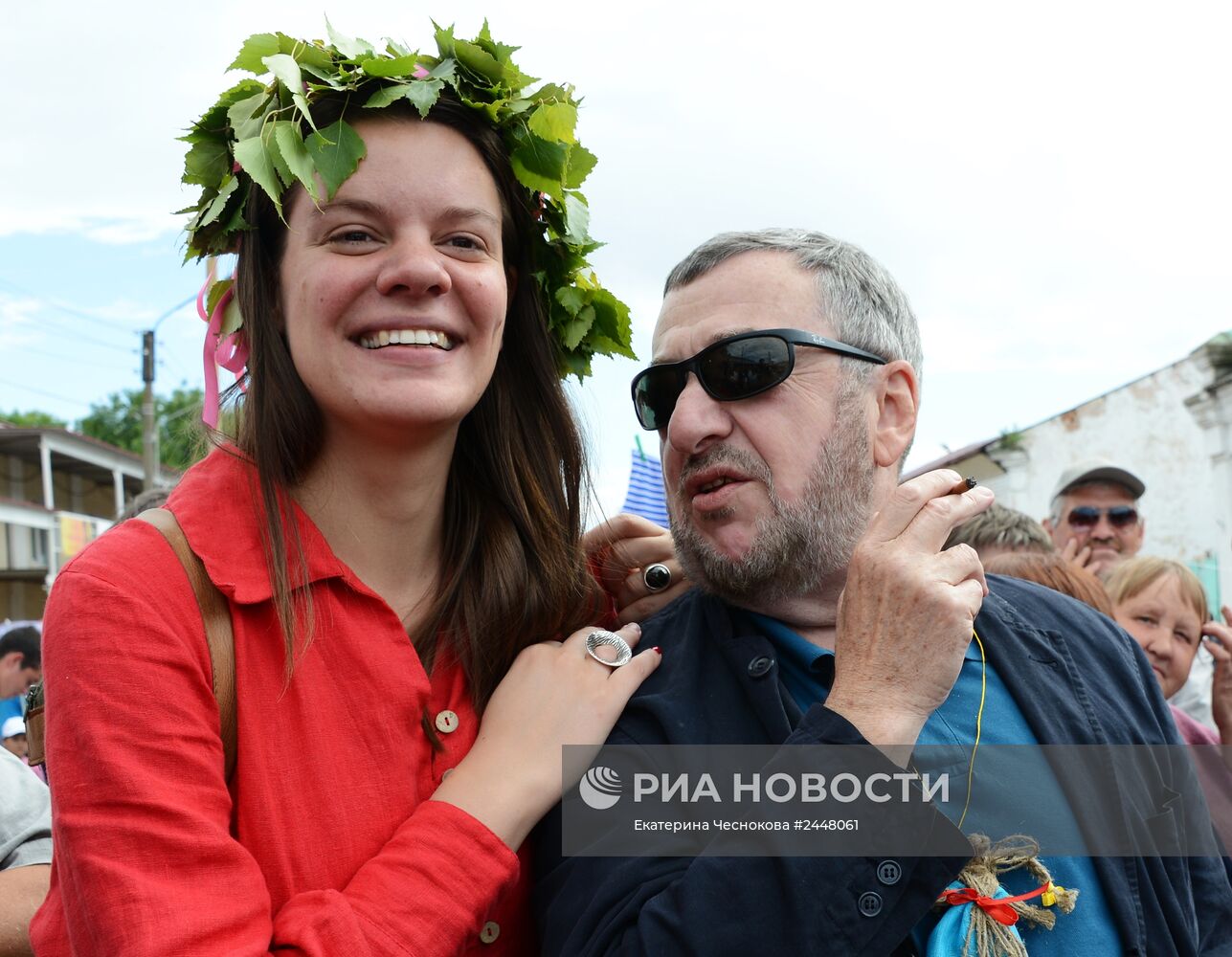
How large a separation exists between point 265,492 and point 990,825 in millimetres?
1638

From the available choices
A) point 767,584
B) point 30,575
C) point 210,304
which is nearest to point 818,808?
point 767,584

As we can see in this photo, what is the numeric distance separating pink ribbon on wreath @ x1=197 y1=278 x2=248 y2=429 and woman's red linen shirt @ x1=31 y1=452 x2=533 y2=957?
317 millimetres

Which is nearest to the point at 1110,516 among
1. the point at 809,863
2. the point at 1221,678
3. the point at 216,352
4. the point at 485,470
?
the point at 1221,678

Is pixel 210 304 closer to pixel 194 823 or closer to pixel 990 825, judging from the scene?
pixel 194 823

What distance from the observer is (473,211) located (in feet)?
7.79

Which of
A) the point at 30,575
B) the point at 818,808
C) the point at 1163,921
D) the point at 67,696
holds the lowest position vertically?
the point at 1163,921

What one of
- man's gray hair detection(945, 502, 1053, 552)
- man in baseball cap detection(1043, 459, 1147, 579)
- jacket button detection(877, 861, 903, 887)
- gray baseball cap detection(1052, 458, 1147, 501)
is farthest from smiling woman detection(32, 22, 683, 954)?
gray baseball cap detection(1052, 458, 1147, 501)

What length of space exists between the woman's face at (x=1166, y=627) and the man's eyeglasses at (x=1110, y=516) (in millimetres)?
1874

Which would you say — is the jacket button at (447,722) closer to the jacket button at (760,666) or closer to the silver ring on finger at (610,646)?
the silver ring on finger at (610,646)

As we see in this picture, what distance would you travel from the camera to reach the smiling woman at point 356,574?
6.16 ft

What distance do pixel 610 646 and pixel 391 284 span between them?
905 millimetres

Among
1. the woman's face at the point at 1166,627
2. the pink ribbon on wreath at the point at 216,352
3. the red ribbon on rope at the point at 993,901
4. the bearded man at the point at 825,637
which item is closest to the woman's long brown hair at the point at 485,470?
the pink ribbon on wreath at the point at 216,352

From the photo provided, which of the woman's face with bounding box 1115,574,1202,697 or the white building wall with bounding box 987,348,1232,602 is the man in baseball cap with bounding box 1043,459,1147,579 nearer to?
the woman's face with bounding box 1115,574,1202,697

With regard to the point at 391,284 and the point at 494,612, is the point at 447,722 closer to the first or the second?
the point at 494,612
